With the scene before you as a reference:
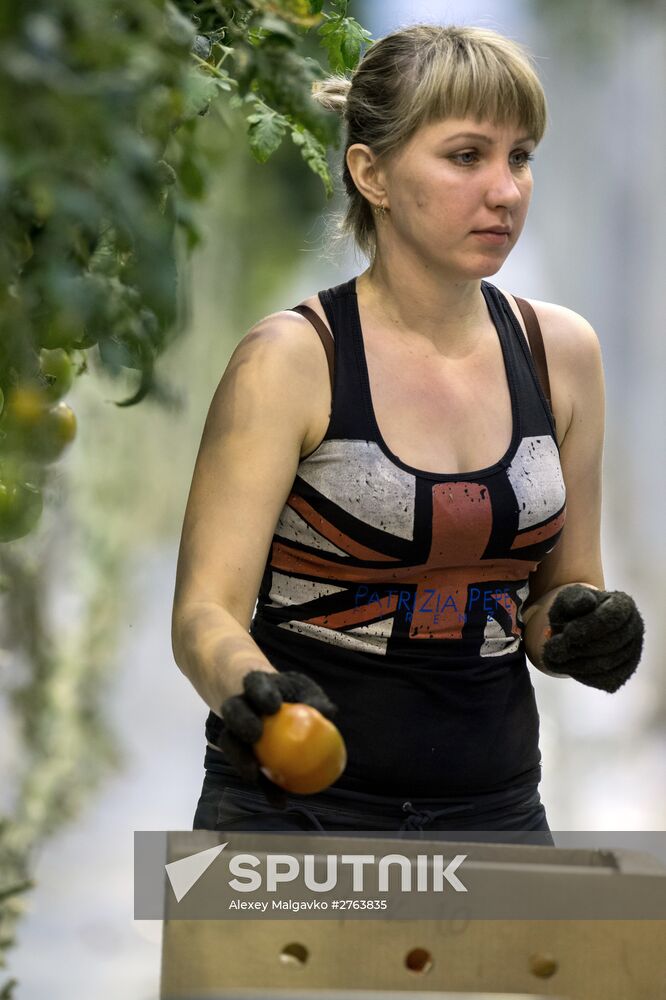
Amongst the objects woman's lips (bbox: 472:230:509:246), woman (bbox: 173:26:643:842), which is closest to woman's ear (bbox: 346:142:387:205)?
woman (bbox: 173:26:643:842)

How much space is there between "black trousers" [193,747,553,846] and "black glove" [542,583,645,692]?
0.19 m

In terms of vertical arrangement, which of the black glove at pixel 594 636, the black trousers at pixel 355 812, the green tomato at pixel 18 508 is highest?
the black glove at pixel 594 636

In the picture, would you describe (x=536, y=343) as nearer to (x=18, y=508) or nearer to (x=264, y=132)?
(x=264, y=132)

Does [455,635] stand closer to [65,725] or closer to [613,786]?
[65,725]

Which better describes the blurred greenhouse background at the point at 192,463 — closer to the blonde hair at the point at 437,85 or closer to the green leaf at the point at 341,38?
the blonde hair at the point at 437,85

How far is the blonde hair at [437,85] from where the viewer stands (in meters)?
1.57

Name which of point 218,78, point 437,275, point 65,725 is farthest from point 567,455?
point 65,725

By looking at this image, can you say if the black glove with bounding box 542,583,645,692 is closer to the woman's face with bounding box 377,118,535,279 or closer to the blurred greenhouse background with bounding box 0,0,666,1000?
the woman's face with bounding box 377,118,535,279

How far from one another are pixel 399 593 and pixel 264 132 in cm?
53

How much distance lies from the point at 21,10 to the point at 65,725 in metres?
3.43

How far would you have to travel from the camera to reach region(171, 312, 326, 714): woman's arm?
148cm

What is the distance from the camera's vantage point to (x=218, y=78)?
1.32 metres

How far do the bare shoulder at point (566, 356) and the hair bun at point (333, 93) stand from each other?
0.32 m

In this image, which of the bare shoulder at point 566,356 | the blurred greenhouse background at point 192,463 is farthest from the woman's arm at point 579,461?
the blurred greenhouse background at point 192,463
